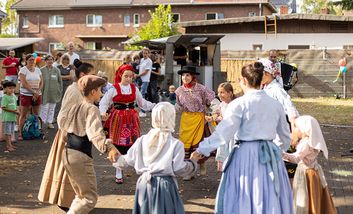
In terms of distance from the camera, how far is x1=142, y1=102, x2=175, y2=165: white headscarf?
17.9 feet

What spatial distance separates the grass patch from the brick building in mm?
26255

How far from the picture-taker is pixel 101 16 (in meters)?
53.0

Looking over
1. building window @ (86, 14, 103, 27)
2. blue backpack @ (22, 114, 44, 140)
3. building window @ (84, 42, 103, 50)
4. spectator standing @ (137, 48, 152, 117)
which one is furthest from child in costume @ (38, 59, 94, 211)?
building window @ (86, 14, 103, 27)

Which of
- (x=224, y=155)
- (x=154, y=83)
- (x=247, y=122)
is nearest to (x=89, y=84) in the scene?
(x=224, y=155)

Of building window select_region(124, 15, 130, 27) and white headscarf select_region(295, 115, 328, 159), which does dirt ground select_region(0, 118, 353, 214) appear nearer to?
white headscarf select_region(295, 115, 328, 159)

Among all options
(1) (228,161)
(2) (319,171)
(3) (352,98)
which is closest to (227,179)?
(1) (228,161)

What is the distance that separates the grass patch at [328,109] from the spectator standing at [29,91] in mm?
8524

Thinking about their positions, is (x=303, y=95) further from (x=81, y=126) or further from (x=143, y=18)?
(x=143, y=18)

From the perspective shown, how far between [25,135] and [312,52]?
16.8 meters

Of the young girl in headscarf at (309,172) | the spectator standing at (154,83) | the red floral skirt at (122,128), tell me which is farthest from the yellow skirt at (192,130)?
the spectator standing at (154,83)

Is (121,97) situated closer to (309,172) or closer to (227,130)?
(309,172)

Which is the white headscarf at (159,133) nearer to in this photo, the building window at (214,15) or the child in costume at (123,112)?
the child in costume at (123,112)

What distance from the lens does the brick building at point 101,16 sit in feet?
166

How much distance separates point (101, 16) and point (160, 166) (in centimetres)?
4891
